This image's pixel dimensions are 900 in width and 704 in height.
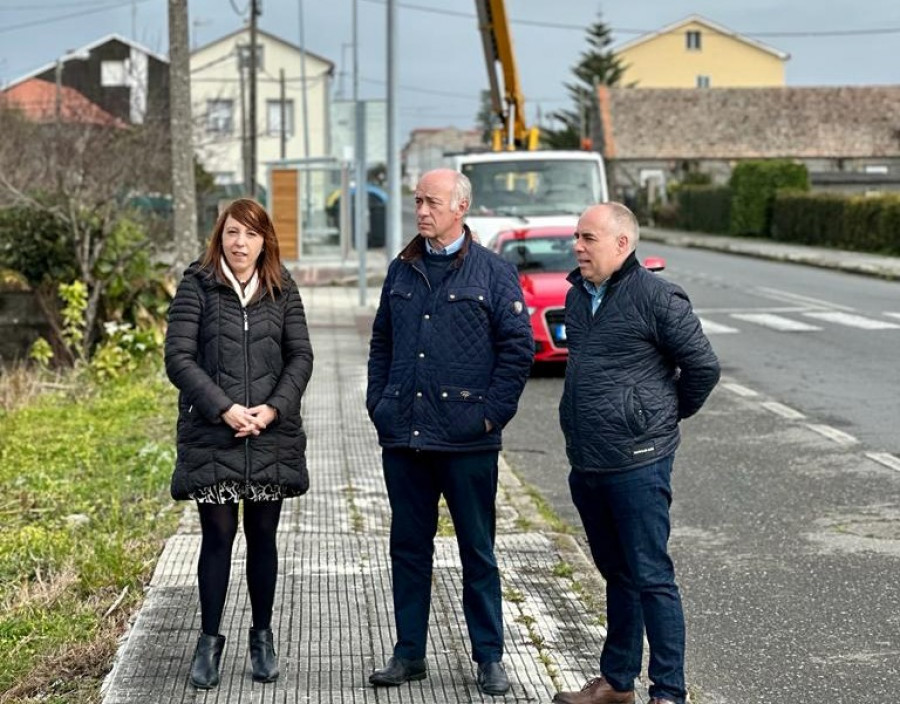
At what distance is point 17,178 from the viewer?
23188mm

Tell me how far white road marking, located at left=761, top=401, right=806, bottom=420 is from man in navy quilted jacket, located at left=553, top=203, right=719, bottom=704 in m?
7.75

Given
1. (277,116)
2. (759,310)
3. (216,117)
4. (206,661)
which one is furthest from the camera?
(277,116)

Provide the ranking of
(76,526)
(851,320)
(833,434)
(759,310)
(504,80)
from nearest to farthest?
(76,526) < (833,434) < (851,320) < (759,310) < (504,80)

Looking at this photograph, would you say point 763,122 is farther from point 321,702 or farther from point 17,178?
point 321,702

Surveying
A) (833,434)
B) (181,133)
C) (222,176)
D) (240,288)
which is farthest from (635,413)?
(222,176)

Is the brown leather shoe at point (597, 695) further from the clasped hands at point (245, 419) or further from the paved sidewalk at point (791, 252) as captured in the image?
the paved sidewalk at point (791, 252)

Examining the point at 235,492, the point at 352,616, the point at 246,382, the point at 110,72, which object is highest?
the point at 110,72

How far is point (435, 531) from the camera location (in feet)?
18.6

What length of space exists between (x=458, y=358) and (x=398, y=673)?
1101 mm

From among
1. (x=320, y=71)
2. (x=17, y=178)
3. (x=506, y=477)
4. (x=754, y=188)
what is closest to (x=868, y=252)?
(x=754, y=188)

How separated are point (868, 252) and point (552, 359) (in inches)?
1031

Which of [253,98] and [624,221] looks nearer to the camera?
[624,221]

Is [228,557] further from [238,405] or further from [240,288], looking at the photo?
[240,288]

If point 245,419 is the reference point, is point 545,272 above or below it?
below
